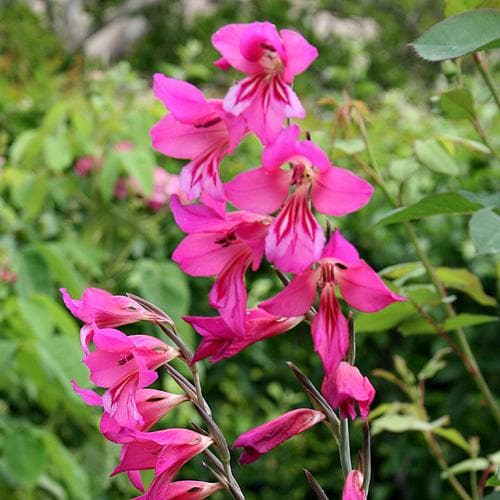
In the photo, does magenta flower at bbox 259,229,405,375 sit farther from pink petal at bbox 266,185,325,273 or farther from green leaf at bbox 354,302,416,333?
green leaf at bbox 354,302,416,333

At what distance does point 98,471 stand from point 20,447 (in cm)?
46

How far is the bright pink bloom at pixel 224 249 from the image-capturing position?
652mm

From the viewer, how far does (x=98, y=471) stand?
8.20 ft

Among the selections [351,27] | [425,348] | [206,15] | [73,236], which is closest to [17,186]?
[73,236]

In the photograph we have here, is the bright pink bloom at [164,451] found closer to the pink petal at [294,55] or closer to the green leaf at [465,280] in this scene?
the pink petal at [294,55]

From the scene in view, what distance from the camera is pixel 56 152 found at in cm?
258

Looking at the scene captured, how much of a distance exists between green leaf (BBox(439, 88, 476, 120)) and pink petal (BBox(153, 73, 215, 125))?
0.36 m

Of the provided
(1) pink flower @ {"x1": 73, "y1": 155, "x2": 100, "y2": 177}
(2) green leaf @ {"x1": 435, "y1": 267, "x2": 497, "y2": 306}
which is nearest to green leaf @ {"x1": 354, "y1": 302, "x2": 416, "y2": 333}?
(2) green leaf @ {"x1": 435, "y1": 267, "x2": 497, "y2": 306}

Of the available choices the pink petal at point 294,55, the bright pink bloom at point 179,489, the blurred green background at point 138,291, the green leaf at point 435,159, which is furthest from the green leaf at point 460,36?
the blurred green background at point 138,291

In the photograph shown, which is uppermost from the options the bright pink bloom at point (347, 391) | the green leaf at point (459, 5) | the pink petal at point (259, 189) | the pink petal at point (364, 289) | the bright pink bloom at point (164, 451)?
the pink petal at point (259, 189)

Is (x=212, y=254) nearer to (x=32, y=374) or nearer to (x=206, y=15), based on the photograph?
(x=32, y=374)

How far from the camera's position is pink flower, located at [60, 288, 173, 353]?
0.66m

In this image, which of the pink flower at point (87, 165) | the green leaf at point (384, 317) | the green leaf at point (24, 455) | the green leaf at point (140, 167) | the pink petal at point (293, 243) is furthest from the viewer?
the pink flower at point (87, 165)

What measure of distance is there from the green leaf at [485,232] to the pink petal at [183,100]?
8.1 inches
